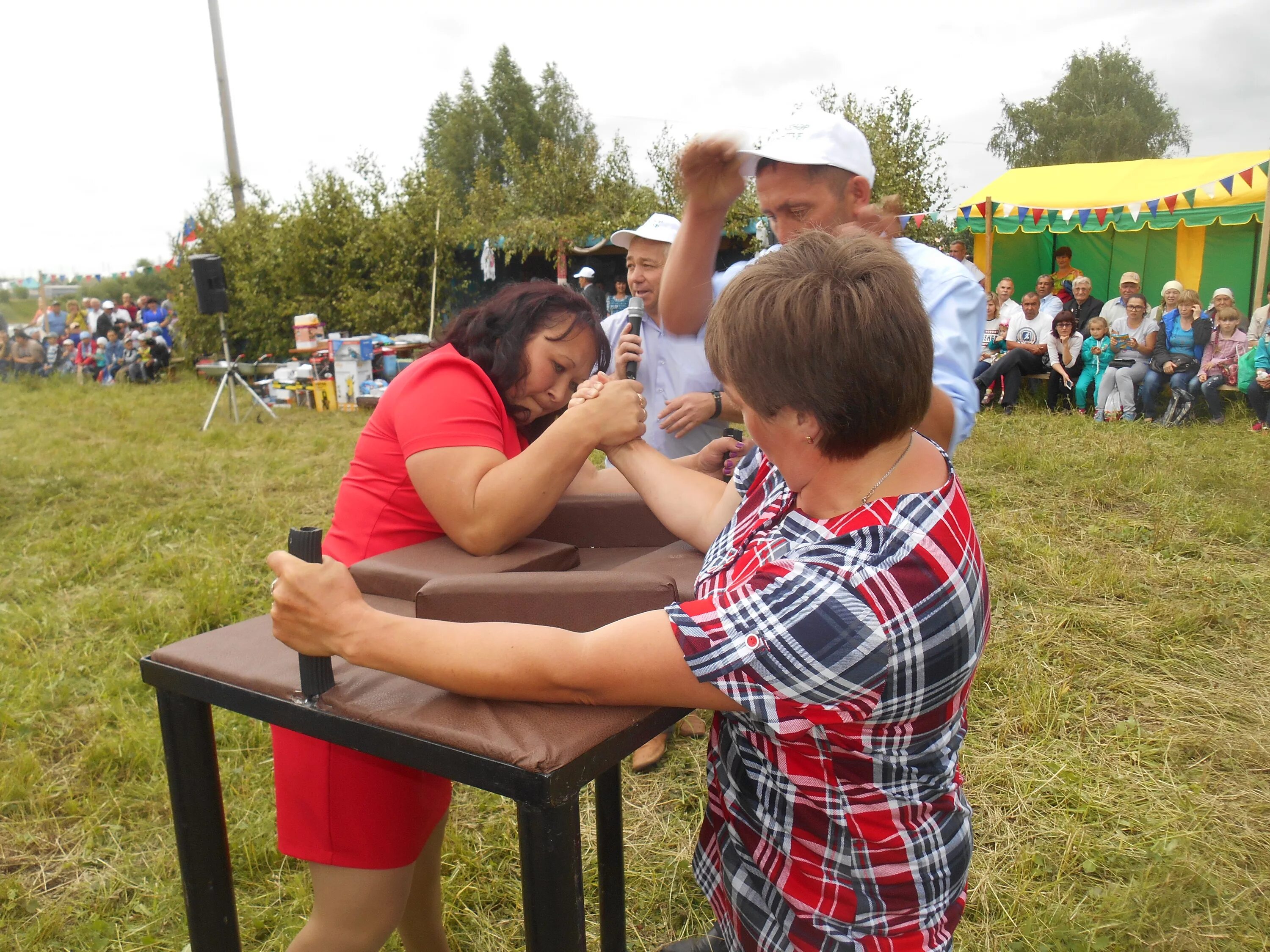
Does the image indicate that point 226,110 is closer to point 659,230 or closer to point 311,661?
A: point 659,230

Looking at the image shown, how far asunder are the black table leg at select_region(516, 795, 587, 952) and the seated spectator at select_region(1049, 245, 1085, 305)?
10814 mm

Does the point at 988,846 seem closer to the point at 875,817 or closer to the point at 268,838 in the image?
the point at 875,817

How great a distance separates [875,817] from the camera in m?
1.10

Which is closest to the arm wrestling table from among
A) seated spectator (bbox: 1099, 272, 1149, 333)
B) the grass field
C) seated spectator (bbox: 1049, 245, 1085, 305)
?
the grass field

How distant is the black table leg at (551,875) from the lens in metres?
0.97

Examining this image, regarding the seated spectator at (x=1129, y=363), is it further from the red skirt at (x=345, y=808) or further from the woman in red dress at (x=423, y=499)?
the red skirt at (x=345, y=808)

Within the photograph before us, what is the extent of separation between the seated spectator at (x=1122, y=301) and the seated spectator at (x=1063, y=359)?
1.15ft

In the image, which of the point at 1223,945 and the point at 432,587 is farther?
the point at 1223,945

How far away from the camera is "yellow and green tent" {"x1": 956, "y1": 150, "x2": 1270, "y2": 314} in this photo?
32.8ft

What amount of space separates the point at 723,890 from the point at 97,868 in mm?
2022

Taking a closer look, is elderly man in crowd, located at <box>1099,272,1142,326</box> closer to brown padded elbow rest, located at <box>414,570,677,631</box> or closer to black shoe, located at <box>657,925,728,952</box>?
black shoe, located at <box>657,925,728,952</box>

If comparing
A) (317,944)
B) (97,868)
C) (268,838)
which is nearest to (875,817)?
(317,944)

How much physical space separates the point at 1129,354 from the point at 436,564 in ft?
31.1

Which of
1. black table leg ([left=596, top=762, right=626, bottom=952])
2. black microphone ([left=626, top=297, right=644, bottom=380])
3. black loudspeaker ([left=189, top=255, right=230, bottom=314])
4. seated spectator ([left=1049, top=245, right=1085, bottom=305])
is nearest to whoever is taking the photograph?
black table leg ([left=596, top=762, right=626, bottom=952])
